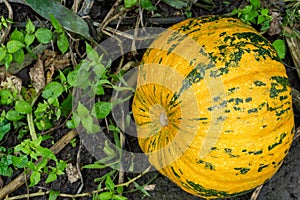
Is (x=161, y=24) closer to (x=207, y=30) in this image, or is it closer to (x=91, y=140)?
(x=207, y=30)

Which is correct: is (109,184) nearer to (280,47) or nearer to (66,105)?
(66,105)

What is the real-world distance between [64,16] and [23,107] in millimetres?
572

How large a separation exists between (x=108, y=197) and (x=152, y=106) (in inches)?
23.2

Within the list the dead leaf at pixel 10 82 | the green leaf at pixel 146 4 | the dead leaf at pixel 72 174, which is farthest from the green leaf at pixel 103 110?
the green leaf at pixel 146 4

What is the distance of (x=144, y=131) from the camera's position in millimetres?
2750

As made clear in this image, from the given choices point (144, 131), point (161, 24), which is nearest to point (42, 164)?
point (144, 131)

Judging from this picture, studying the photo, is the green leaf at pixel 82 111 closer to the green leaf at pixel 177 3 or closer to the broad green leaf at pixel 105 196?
the broad green leaf at pixel 105 196

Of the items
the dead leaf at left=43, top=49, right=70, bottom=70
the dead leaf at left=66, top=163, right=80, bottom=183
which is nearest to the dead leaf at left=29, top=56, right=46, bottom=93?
the dead leaf at left=43, top=49, right=70, bottom=70

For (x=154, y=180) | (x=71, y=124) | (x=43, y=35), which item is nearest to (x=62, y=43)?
(x=43, y=35)

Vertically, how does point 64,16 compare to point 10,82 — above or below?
above

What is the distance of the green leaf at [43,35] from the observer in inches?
111

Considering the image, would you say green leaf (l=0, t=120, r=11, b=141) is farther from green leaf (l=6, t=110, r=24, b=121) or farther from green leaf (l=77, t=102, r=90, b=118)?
green leaf (l=77, t=102, r=90, b=118)

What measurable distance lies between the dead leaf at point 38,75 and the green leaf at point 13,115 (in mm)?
181

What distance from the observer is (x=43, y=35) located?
9.22 feet
